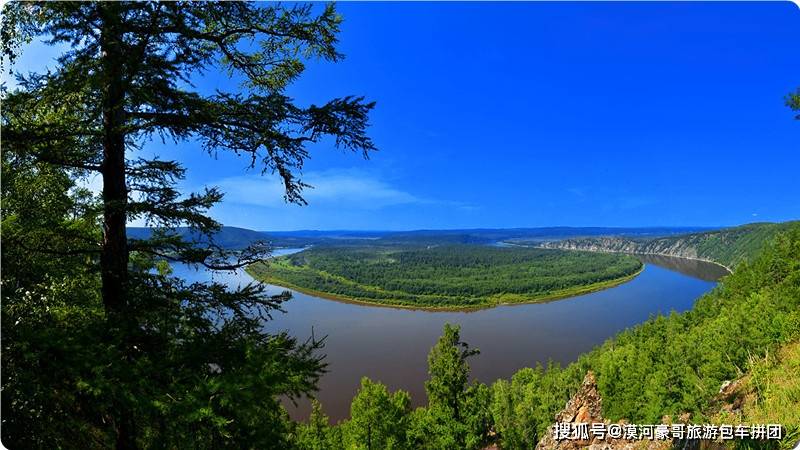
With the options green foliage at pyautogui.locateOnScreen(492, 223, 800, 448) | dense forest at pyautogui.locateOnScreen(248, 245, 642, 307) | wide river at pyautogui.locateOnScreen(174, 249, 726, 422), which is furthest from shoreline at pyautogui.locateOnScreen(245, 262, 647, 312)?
green foliage at pyautogui.locateOnScreen(492, 223, 800, 448)

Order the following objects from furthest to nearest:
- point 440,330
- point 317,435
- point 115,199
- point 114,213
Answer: point 440,330 < point 317,435 < point 114,213 < point 115,199

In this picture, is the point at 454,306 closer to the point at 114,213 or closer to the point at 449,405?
the point at 449,405

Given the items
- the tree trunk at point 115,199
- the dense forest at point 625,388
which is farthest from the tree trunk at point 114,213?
the dense forest at point 625,388

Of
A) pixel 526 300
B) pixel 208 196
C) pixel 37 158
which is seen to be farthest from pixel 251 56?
pixel 526 300

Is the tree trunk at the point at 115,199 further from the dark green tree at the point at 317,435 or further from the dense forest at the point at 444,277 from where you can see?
the dense forest at the point at 444,277

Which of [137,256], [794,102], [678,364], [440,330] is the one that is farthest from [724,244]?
[137,256]

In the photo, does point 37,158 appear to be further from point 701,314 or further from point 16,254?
point 701,314
